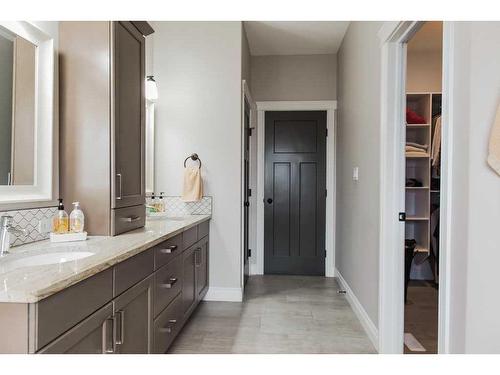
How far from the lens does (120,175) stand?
189 cm

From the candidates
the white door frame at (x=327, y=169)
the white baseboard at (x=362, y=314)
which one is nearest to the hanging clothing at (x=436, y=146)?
the white door frame at (x=327, y=169)

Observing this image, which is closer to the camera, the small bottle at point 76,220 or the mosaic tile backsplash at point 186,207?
the small bottle at point 76,220

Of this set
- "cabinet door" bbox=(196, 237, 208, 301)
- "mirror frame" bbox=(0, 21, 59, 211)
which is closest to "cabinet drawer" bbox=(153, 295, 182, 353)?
"cabinet door" bbox=(196, 237, 208, 301)

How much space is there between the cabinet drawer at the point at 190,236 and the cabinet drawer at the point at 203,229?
10 cm

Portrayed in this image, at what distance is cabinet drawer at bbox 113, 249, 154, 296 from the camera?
4.37ft

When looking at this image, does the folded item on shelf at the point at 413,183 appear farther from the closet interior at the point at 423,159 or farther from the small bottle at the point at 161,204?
the small bottle at the point at 161,204

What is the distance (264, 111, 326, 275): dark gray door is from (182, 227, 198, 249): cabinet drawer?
1.55m

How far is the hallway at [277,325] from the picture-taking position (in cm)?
220

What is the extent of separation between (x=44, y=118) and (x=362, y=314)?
102 inches

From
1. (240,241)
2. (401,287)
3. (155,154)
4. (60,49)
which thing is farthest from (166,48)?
(401,287)

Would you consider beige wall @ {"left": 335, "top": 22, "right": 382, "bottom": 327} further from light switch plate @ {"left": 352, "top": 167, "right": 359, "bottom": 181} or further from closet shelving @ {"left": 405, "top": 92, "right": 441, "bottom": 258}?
closet shelving @ {"left": 405, "top": 92, "right": 441, "bottom": 258}
